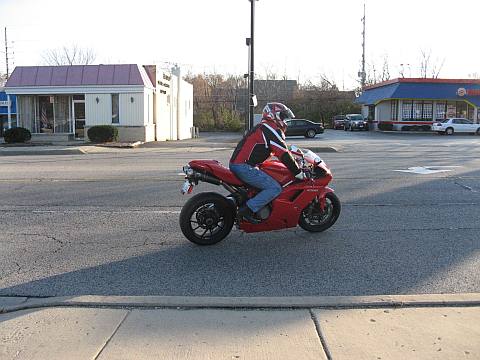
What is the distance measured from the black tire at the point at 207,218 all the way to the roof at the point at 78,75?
23454 mm

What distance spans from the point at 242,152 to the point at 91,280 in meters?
2.28

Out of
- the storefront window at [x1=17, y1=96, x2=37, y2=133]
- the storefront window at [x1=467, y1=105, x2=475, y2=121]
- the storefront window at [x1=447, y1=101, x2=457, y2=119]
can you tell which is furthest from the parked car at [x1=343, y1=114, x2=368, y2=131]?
the storefront window at [x1=17, y1=96, x2=37, y2=133]

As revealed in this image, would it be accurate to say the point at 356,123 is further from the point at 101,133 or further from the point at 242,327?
the point at 242,327

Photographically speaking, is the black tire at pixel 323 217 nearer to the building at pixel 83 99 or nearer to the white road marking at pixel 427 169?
the white road marking at pixel 427 169

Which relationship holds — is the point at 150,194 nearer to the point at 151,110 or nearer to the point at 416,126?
the point at 151,110

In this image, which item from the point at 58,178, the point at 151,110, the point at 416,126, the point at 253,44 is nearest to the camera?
the point at 58,178

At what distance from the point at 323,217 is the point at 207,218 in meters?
1.65

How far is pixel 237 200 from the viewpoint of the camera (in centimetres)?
634

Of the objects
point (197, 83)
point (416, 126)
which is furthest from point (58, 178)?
point (197, 83)

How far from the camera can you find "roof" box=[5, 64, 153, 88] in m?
28.6

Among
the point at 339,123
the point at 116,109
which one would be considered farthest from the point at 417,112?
the point at 116,109

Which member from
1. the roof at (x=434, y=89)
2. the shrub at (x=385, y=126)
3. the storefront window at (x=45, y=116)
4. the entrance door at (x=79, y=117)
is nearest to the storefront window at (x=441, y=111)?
the roof at (x=434, y=89)

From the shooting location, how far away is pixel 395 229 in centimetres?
724

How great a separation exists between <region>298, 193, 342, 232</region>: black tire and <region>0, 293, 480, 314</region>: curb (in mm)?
2367
